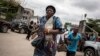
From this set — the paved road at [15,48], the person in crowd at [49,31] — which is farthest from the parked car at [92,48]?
the person in crowd at [49,31]

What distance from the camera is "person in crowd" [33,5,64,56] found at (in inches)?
206

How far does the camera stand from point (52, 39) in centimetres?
527

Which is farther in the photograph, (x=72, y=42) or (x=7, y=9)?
(x=7, y=9)

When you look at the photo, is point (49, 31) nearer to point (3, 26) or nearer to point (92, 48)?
point (92, 48)

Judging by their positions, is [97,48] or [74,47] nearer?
[74,47]

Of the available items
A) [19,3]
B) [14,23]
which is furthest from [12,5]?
[14,23]

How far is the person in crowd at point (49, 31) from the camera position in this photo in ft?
17.2

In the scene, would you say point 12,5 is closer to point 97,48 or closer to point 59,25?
point 97,48

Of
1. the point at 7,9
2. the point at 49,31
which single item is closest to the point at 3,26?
the point at 7,9

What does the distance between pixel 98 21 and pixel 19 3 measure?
23.6 metres

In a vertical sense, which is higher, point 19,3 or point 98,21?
point 19,3

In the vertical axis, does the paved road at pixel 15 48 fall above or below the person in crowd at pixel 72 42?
below

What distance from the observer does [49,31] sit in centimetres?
519

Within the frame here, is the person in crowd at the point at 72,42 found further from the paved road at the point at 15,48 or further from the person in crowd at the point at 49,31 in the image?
the paved road at the point at 15,48
